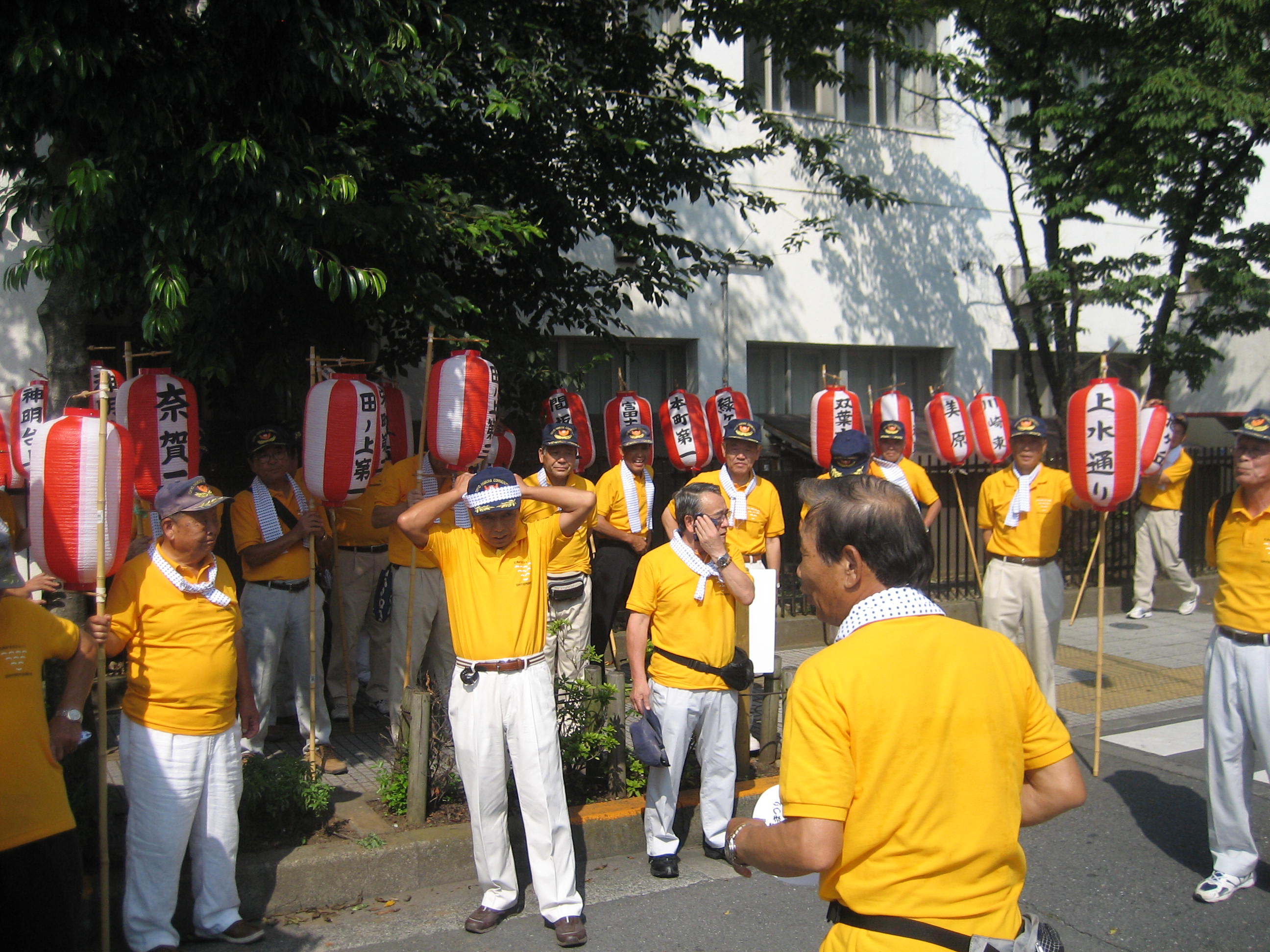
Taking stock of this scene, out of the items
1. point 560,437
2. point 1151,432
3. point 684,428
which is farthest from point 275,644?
point 1151,432

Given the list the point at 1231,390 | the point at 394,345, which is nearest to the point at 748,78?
the point at 394,345

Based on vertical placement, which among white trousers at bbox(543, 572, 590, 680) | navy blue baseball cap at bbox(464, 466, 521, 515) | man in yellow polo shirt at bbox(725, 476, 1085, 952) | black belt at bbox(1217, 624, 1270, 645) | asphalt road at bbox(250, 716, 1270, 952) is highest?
navy blue baseball cap at bbox(464, 466, 521, 515)

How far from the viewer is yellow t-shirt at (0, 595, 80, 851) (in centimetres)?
319

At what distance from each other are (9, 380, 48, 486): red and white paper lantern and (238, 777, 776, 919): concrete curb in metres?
3.66

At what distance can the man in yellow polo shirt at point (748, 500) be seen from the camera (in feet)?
23.6

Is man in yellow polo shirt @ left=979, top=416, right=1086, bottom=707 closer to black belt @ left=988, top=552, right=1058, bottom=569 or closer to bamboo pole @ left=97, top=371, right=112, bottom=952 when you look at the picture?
black belt @ left=988, top=552, right=1058, bottom=569

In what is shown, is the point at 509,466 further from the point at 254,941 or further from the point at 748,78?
the point at 748,78

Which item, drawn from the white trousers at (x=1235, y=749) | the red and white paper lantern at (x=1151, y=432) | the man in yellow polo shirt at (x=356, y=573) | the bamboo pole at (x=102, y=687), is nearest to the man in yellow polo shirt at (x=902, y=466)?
the red and white paper lantern at (x=1151, y=432)

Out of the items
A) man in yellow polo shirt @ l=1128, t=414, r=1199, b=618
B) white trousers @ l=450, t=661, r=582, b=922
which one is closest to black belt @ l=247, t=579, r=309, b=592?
white trousers @ l=450, t=661, r=582, b=922

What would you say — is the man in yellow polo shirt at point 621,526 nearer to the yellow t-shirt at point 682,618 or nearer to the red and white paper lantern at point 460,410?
the red and white paper lantern at point 460,410

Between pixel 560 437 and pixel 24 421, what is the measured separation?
3.79 meters

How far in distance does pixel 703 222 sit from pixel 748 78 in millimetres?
2273

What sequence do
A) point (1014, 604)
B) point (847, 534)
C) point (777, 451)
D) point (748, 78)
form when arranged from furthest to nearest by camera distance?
1. point (748, 78)
2. point (777, 451)
3. point (1014, 604)
4. point (847, 534)

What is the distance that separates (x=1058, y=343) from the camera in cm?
1280
